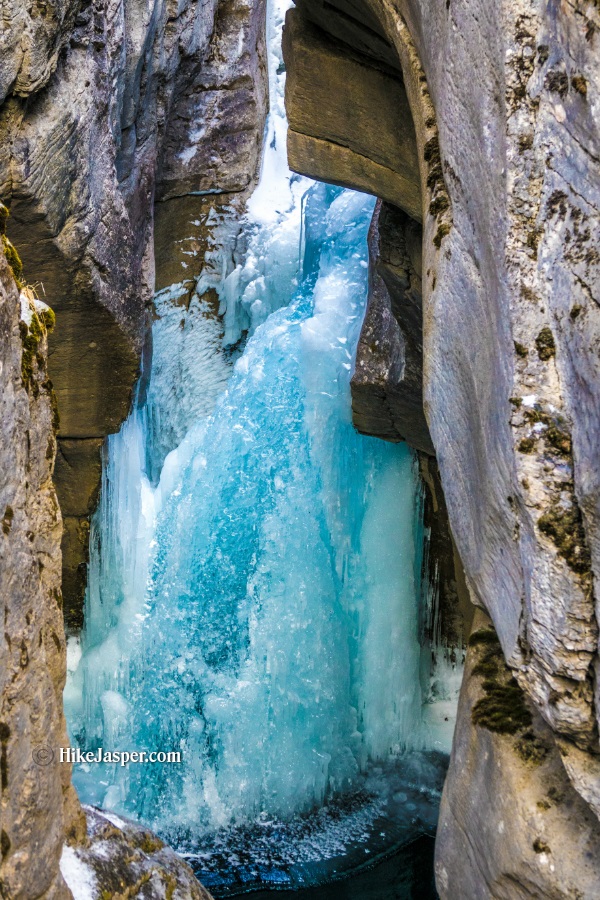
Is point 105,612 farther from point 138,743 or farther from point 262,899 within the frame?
point 262,899

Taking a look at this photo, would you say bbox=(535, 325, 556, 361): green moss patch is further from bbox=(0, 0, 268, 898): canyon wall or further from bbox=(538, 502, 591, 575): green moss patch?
bbox=(0, 0, 268, 898): canyon wall

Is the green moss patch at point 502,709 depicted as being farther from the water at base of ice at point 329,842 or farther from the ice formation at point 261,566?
the ice formation at point 261,566

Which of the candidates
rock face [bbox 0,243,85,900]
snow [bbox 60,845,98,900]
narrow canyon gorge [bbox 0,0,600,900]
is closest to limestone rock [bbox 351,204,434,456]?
narrow canyon gorge [bbox 0,0,600,900]

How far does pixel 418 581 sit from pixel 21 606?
620 centimetres

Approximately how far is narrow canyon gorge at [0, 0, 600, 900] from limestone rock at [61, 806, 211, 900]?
19mm

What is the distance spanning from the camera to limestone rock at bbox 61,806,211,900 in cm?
311

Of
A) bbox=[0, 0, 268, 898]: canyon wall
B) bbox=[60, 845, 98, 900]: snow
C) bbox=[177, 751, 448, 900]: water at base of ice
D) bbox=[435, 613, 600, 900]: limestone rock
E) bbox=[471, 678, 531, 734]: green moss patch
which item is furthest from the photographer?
bbox=[177, 751, 448, 900]: water at base of ice

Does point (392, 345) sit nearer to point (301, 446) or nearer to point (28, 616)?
point (301, 446)

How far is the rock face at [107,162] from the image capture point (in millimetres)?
5449

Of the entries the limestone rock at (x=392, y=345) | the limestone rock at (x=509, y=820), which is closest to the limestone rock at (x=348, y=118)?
the limestone rock at (x=392, y=345)

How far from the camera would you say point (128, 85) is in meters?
6.73

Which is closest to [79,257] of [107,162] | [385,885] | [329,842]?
[107,162]

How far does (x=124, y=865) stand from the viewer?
330 centimetres

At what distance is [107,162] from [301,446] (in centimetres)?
308
